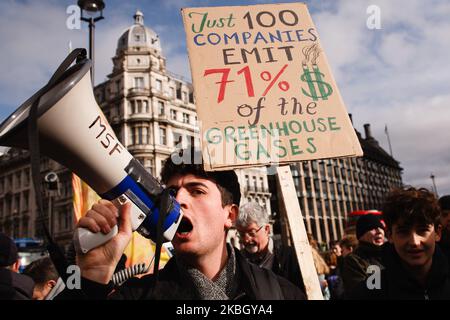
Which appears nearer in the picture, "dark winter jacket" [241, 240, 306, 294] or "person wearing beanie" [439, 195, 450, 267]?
"person wearing beanie" [439, 195, 450, 267]

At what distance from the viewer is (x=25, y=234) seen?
1640 inches

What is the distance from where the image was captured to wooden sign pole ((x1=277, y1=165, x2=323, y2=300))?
1.83 meters

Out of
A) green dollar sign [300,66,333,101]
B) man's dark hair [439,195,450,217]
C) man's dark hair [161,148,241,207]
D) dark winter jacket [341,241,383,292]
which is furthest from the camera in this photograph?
man's dark hair [439,195,450,217]

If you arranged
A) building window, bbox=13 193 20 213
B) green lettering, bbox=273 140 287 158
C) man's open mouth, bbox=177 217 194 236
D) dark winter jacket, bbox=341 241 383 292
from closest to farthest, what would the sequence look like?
man's open mouth, bbox=177 217 194 236 → green lettering, bbox=273 140 287 158 → dark winter jacket, bbox=341 241 383 292 → building window, bbox=13 193 20 213

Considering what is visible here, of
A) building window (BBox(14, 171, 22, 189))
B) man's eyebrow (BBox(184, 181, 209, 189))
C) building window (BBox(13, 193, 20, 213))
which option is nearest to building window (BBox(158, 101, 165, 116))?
building window (BBox(14, 171, 22, 189))

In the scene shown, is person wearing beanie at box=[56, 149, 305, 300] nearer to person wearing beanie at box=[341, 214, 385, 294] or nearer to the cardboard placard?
the cardboard placard

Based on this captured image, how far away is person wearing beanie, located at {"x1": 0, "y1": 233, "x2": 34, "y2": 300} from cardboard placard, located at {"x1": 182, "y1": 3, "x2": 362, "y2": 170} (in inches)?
71.9

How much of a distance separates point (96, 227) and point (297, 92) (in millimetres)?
1402

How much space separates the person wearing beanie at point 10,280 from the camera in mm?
2604

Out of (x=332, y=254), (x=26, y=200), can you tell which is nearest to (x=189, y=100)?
(x=26, y=200)

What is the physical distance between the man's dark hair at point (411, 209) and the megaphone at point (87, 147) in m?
1.22

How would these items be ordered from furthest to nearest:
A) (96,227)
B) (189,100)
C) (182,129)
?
(189,100)
(182,129)
(96,227)

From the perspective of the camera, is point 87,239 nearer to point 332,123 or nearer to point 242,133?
point 242,133

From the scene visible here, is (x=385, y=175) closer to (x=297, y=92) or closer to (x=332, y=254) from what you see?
(x=332, y=254)
